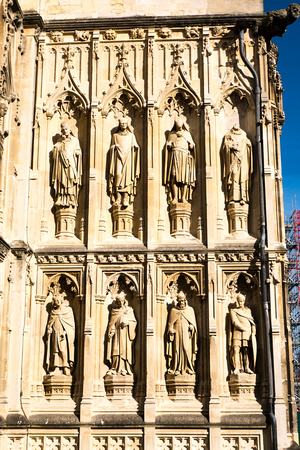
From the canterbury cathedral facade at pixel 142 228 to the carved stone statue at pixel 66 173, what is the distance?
0.04 m

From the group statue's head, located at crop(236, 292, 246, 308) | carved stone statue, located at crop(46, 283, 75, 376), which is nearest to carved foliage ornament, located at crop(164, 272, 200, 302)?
statue's head, located at crop(236, 292, 246, 308)

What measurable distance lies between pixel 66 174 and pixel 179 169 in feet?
8.10

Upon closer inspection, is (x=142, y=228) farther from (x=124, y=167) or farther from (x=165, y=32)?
(x=165, y=32)

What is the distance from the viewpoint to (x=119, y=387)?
46.5 feet

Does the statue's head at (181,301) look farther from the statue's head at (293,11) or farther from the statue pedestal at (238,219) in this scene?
the statue's head at (293,11)

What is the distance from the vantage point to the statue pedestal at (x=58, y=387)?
14.3 m

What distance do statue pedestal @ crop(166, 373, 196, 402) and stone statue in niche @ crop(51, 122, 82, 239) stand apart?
381 centimetres

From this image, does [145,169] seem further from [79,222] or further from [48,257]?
[48,257]

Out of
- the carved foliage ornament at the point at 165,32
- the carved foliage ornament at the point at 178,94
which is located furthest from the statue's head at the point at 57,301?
the carved foliage ornament at the point at 165,32

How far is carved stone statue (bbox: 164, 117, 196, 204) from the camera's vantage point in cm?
1512

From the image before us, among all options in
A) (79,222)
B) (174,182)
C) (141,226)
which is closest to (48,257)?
(79,222)

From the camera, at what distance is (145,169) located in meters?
15.4

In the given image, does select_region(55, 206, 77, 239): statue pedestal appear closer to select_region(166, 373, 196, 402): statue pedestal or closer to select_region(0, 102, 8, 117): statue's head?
select_region(0, 102, 8, 117): statue's head

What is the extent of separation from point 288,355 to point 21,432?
5.56 meters
